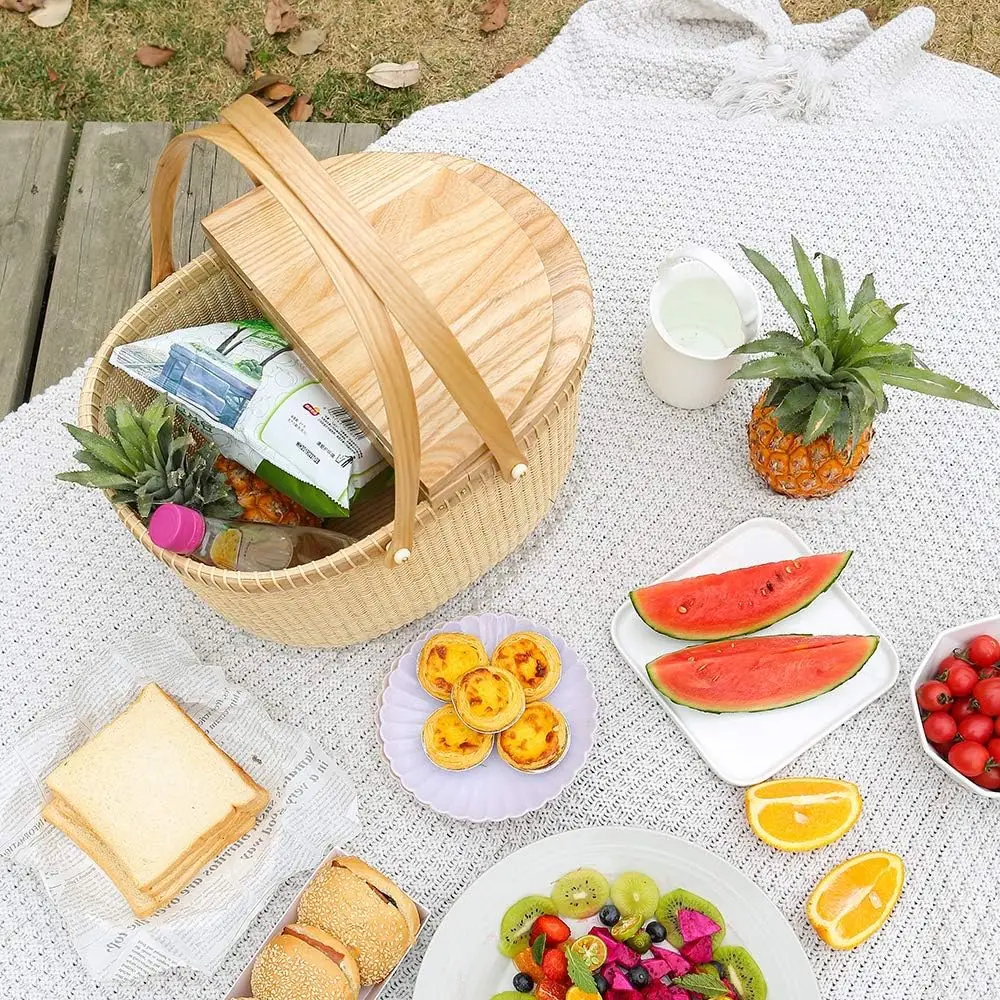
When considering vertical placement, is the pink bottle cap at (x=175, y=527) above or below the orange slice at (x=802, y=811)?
above

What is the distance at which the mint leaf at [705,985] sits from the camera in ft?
3.39

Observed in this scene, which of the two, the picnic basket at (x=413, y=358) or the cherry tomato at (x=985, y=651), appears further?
the cherry tomato at (x=985, y=651)

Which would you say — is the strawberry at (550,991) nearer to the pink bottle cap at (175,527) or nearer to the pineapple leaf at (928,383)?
the pink bottle cap at (175,527)

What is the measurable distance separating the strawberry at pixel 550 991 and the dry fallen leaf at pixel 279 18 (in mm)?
1779

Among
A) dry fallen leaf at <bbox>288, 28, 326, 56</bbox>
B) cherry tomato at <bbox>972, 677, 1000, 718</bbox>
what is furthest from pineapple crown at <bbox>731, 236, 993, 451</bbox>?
dry fallen leaf at <bbox>288, 28, 326, 56</bbox>

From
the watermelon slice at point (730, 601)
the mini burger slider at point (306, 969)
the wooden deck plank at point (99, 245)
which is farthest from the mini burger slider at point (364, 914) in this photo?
the wooden deck plank at point (99, 245)

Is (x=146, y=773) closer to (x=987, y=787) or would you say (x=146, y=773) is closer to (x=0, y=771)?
(x=0, y=771)

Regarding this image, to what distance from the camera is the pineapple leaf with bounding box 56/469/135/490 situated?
3.30 ft

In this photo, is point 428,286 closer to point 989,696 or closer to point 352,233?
point 352,233

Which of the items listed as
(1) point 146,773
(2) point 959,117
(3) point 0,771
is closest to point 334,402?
(1) point 146,773

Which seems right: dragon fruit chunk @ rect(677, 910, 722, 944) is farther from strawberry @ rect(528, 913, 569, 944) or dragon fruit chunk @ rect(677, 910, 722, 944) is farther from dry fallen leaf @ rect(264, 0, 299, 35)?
dry fallen leaf @ rect(264, 0, 299, 35)

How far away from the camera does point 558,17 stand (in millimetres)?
1906

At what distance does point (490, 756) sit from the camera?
1.18m

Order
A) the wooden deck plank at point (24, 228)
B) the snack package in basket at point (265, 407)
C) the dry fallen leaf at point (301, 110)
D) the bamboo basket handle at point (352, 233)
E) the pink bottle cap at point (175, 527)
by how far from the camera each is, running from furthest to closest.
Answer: the dry fallen leaf at point (301, 110) < the wooden deck plank at point (24, 228) < the snack package in basket at point (265, 407) < the pink bottle cap at point (175, 527) < the bamboo basket handle at point (352, 233)
